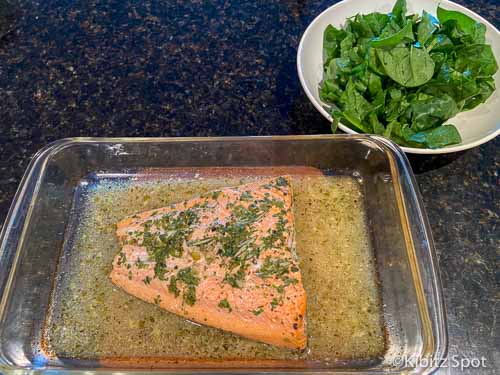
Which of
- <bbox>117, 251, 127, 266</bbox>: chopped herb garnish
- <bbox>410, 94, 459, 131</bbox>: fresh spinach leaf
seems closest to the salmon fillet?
<bbox>117, 251, 127, 266</bbox>: chopped herb garnish

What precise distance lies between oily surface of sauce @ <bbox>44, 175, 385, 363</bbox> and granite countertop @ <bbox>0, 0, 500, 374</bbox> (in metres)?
0.30

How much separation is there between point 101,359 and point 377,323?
907mm

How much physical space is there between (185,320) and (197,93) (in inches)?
43.2

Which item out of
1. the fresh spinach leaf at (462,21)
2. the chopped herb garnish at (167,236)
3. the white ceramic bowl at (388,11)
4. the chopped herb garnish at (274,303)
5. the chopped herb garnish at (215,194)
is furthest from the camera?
the fresh spinach leaf at (462,21)

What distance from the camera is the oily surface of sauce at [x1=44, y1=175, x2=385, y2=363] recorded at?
1.42 metres

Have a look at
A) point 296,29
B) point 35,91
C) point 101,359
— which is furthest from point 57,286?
point 296,29

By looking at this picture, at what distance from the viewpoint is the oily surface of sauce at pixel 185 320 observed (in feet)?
4.66

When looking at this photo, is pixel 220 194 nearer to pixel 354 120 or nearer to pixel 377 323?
pixel 354 120

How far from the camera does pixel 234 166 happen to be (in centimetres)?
177

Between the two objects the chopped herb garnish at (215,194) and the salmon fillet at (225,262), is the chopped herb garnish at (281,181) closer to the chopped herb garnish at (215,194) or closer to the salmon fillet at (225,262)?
the salmon fillet at (225,262)

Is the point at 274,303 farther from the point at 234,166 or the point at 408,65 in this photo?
the point at 408,65

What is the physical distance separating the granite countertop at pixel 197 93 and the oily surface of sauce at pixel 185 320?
0.30 meters

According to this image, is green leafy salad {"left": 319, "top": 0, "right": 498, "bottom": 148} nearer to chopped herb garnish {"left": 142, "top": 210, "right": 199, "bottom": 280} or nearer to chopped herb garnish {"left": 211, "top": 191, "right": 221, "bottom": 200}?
chopped herb garnish {"left": 211, "top": 191, "right": 221, "bottom": 200}

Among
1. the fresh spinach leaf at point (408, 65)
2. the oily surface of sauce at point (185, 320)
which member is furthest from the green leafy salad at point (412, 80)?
the oily surface of sauce at point (185, 320)
